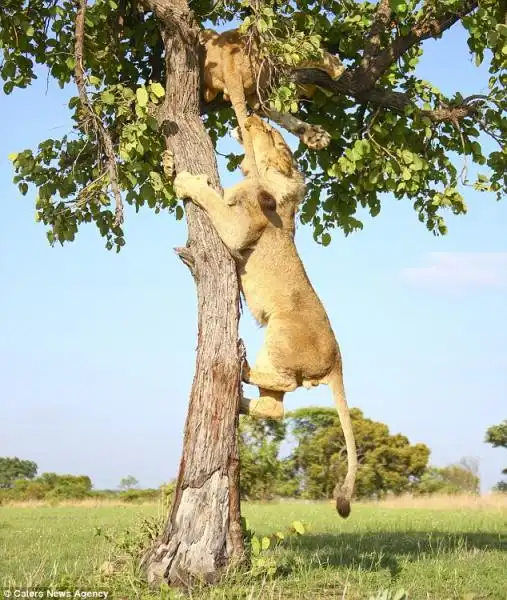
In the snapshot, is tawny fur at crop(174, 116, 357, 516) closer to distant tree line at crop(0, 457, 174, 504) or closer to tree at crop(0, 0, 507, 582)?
tree at crop(0, 0, 507, 582)

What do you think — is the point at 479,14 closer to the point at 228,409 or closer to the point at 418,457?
the point at 228,409

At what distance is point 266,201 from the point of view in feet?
28.2

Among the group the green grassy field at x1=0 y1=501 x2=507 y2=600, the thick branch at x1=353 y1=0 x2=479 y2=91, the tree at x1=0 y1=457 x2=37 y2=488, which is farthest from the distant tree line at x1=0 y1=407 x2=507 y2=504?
the thick branch at x1=353 y1=0 x2=479 y2=91

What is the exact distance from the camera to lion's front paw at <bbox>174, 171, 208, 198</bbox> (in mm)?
8375

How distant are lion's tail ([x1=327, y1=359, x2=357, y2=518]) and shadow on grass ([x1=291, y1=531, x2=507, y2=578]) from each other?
3.71ft

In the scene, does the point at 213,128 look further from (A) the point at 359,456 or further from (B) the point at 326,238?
(A) the point at 359,456

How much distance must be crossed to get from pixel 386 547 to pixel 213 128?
20.1ft

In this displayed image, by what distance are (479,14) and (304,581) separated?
6826mm

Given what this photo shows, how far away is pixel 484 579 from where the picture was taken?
8836 millimetres

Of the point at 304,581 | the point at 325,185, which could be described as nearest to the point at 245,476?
the point at 325,185

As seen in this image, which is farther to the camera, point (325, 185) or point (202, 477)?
point (325, 185)

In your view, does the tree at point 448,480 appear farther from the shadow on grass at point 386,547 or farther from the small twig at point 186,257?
the small twig at point 186,257

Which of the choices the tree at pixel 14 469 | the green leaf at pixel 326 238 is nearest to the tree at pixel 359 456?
the tree at pixel 14 469

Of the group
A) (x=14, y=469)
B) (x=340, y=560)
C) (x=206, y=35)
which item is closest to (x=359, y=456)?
(x=14, y=469)
